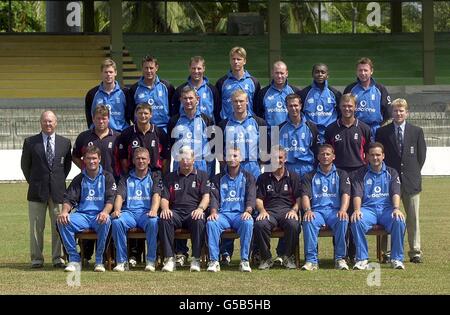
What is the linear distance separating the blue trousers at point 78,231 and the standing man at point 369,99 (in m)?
3.06

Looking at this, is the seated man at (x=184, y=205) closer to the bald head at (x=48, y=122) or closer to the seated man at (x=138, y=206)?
the seated man at (x=138, y=206)

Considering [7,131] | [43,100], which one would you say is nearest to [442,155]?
[7,131]

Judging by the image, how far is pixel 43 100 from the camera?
2938 cm

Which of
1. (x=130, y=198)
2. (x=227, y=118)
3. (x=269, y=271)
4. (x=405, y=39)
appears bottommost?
(x=269, y=271)

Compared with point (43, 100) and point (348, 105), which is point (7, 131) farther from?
point (348, 105)

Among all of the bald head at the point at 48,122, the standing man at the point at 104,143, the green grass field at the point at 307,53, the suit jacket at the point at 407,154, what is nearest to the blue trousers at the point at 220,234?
the standing man at the point at 104,143

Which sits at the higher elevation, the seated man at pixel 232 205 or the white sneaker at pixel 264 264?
the seated man at pixel 232 205

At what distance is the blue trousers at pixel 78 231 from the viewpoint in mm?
11469

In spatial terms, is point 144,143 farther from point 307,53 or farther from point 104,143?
point 307,53

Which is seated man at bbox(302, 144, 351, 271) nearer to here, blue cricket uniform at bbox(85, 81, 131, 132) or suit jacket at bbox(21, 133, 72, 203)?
blue cricket uniform at bbox(85, 81, 131, 132)

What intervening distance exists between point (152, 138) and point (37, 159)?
1241 mm

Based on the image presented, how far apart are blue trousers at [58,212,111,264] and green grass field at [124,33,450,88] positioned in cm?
2028

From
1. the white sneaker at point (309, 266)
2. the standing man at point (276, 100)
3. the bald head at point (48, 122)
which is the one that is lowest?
the white sneaker at point (309, 266)

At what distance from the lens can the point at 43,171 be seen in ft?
39.5
